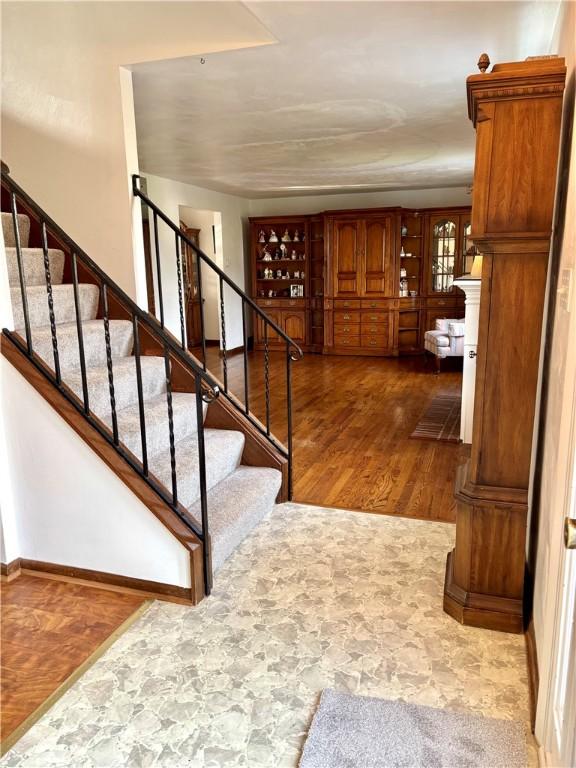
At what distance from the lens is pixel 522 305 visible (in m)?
1.94

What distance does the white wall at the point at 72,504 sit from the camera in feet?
7.57

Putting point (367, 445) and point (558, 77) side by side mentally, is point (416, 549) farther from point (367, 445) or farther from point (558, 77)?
point (558, 77)

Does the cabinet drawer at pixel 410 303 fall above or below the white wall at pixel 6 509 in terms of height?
above

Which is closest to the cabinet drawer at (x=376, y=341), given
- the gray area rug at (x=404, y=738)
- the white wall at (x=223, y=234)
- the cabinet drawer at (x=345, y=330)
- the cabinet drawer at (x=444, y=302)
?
the cabinet drawer at (x=345, y=330)

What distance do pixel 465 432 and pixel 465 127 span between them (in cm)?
253

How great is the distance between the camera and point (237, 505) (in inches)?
108

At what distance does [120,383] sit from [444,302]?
6763mm

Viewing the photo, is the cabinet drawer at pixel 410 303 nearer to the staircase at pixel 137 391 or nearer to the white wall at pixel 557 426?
the staircase at pixel 137 391

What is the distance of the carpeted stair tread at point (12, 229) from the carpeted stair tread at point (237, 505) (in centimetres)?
196

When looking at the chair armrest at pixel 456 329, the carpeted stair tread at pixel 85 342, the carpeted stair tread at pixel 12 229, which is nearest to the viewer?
the carpeted stair tread at pixel 85 342

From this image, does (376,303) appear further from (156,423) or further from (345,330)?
(156,423)

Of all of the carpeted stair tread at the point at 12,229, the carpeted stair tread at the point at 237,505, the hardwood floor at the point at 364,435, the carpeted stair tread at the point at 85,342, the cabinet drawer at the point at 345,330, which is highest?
the carpeted stair tread at the point at 12,229

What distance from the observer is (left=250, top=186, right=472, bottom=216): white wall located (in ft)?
28.5

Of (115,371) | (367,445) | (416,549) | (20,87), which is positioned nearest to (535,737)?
(416,549)
